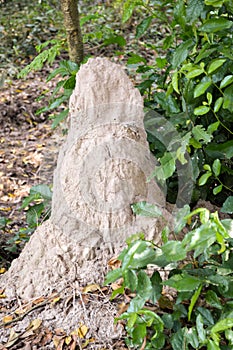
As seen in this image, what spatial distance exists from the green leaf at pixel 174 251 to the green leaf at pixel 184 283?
11cm

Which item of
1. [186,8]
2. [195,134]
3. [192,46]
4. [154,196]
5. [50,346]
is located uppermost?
[186,8]

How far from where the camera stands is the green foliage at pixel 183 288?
185 cm

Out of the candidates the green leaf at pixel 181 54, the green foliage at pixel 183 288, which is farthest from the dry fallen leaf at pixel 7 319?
the green leaf at pixel 181 54

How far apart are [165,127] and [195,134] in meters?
0.42

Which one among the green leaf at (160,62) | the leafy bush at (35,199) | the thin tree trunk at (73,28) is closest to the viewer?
the green leaf at (160,62)

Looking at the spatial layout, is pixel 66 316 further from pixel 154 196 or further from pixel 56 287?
pixel 154 196

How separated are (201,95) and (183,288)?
1088mm

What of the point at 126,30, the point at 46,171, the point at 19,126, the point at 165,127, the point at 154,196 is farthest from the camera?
the point at 126,30

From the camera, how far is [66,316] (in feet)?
8.01

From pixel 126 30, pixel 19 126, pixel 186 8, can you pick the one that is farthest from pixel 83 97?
pixel 126 30

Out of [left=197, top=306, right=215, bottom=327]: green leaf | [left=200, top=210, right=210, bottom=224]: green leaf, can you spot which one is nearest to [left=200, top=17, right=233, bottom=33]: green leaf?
[left=200, top=210, right=210, bottom=224]: green leaf

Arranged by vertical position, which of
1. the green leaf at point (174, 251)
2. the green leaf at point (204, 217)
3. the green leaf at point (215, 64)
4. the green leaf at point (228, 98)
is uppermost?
the green leaf at point (215, 64)

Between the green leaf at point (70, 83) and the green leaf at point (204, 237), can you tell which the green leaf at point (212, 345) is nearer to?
the green leaf at point (204, 237)

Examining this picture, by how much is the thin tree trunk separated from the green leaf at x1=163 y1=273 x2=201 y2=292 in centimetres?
211
